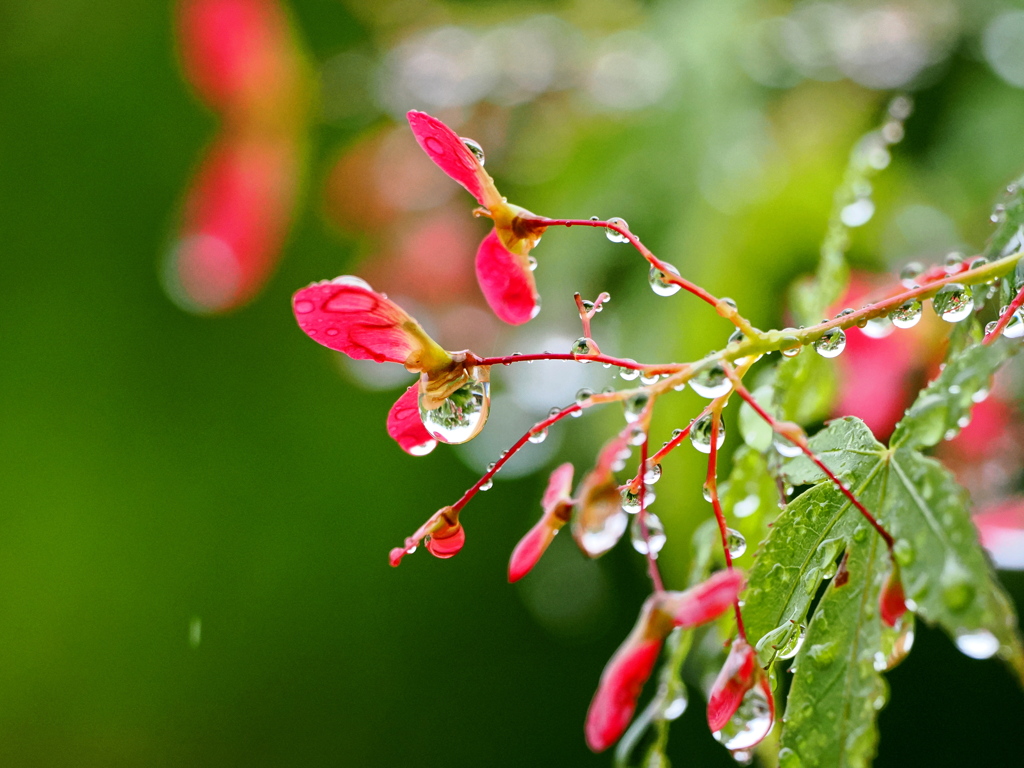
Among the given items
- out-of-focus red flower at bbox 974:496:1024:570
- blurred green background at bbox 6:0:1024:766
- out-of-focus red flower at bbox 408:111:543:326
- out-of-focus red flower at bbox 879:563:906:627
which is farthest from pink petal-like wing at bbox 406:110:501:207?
blurred green background at bbox 6:0:1024:766

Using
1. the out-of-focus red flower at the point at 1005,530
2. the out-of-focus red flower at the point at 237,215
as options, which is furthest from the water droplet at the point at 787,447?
the out-of-focus red flower at the point at 237,215

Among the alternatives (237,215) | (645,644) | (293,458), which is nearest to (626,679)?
(645,644)

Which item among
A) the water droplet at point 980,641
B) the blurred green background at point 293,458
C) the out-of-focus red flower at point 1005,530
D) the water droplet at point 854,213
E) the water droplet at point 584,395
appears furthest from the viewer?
the blurred green background at point 293,458

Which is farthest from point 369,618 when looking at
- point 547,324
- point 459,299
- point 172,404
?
point 547,324

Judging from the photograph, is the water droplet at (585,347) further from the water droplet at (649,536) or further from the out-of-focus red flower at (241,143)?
the out-of-focus red flower at (241,143)

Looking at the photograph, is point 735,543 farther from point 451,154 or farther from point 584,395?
point 451,154

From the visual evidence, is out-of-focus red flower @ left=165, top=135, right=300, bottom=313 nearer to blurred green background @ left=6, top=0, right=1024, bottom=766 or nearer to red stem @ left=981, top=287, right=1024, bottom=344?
blurred green background @ left=6, top=0, right=1024, bottom=766

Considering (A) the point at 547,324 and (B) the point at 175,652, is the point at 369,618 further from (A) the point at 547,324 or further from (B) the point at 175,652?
(A) the point at 547,324
